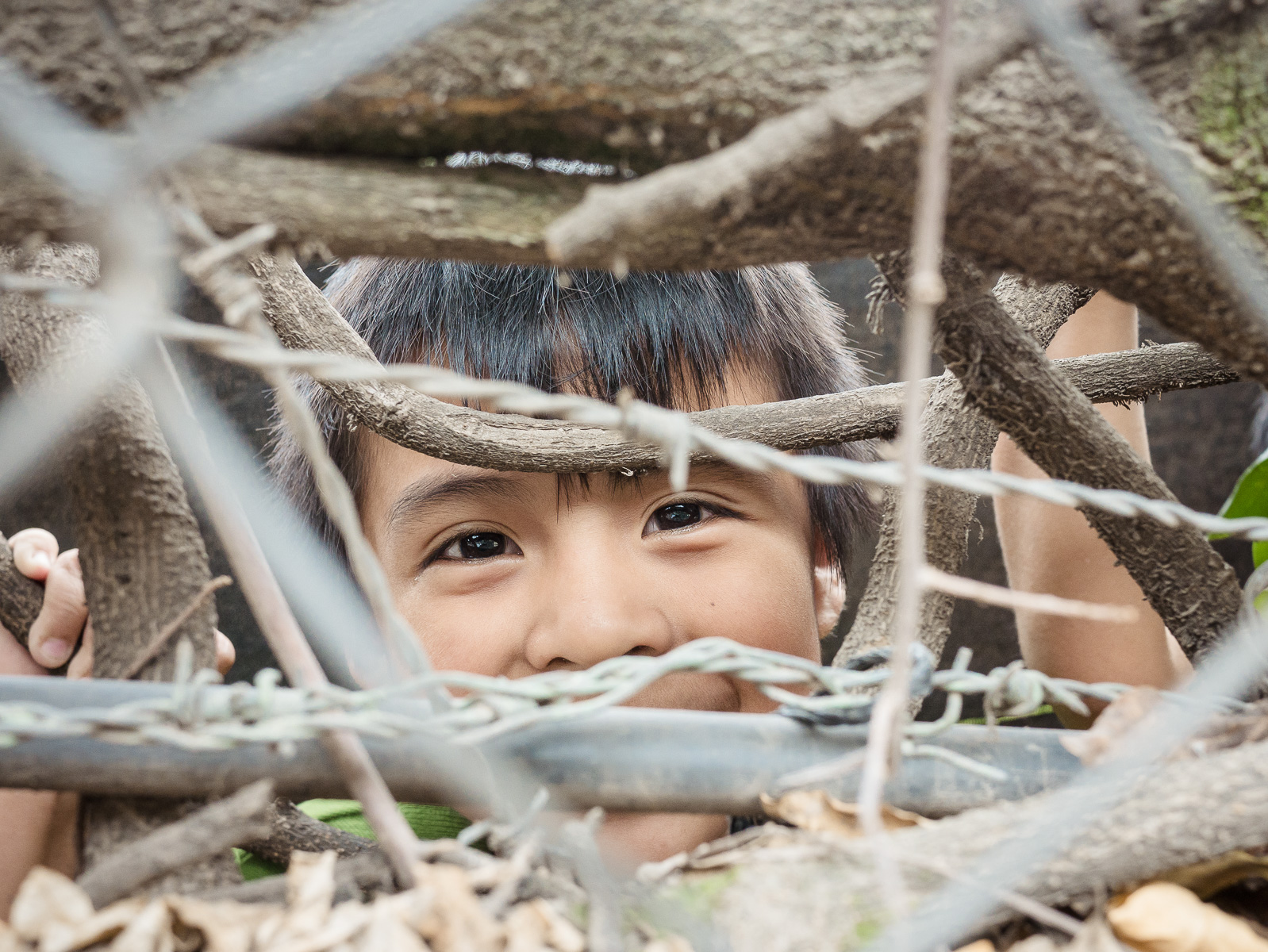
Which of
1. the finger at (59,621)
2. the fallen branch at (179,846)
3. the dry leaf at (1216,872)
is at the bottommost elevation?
the dry leaf at (1216,872)

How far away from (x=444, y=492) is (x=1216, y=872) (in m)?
0.74

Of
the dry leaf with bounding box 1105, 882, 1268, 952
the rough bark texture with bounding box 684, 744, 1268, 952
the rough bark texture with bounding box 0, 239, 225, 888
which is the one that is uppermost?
the rough bark texture with bounding box 0, 239, 225, 888

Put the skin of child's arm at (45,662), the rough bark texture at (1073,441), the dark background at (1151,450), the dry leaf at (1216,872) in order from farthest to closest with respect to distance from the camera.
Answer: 1. the dark background at (1151,450)
2. the skin of child's arm at (45,662)
3. the rough bark texture at (1073,441)
4. the dry leaf at (1216,872)

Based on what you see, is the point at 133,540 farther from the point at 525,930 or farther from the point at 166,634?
the point at 525,930

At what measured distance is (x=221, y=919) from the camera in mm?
350

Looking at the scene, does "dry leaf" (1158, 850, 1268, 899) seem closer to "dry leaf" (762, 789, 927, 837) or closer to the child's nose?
"dry leaf" (762, 789, 927, 837)

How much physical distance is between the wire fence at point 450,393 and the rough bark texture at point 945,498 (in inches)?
17.0

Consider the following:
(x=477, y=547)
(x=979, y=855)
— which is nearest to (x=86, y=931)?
(x=979, y=855)

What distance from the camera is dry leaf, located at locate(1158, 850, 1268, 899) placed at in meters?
0.39

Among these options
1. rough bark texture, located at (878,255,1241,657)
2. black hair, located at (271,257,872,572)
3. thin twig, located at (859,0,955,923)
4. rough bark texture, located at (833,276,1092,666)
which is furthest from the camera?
black hair, located at (271,257,872,572)

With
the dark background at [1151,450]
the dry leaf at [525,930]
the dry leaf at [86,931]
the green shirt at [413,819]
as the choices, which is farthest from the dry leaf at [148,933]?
the dark background at [1151,450]

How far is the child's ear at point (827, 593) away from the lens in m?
1.29

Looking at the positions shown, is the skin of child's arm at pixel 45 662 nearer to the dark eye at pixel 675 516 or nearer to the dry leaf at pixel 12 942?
the dry leaf at pixel 12 942

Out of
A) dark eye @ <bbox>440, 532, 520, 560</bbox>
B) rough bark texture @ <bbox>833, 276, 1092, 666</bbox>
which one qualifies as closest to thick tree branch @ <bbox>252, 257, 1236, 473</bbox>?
rough bark texture @ <bbox>833, 276, 1092, 666</bbox>
